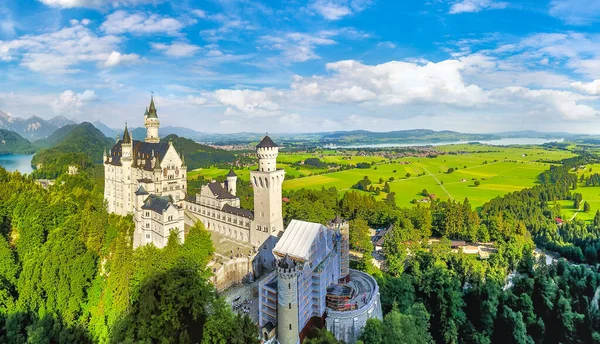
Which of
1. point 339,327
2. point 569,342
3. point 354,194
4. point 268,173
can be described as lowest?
point 569,342

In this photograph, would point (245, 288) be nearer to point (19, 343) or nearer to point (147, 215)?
point (147, 215)

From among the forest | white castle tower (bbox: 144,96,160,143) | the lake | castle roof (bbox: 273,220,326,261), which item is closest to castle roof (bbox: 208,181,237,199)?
the forest

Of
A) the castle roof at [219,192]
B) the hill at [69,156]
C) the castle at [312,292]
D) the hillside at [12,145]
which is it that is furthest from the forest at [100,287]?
the hillside at [12,145]

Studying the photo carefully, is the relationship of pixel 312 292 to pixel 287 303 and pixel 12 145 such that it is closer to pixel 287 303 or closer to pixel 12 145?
pixel 287 303

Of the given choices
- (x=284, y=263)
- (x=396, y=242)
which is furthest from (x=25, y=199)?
(x=396, y=242)

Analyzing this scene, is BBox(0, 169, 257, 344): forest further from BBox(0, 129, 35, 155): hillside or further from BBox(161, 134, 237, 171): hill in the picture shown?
BBox(0, 129, 35, 155): hillside

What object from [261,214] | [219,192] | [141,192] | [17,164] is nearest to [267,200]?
[261,214]

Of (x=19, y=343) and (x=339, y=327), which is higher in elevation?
(x=339, y=327)
